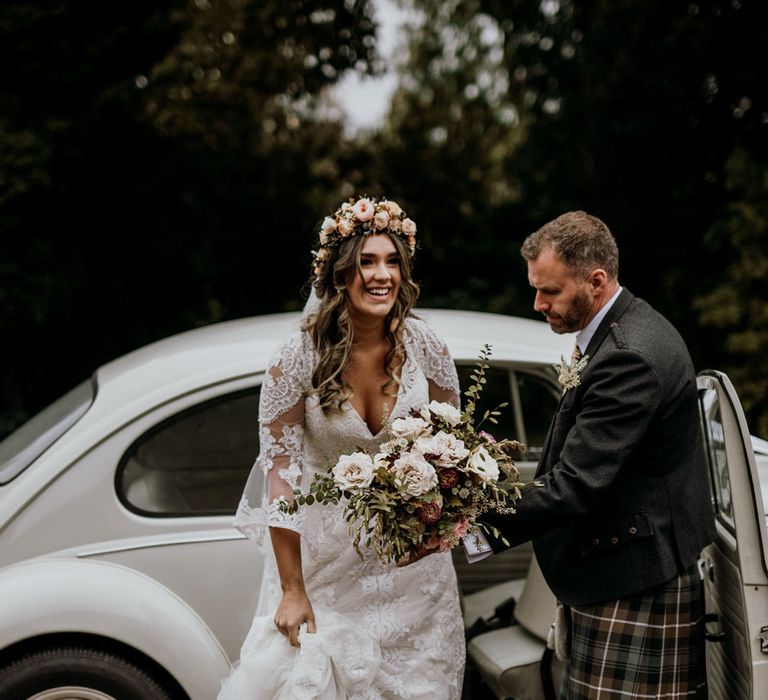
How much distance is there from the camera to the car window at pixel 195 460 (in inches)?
138

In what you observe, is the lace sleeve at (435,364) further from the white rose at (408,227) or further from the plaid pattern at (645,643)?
the plaid pattern at (645,643)

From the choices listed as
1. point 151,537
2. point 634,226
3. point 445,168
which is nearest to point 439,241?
point 445,168

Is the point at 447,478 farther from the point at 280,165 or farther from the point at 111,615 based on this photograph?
the point at 280,165

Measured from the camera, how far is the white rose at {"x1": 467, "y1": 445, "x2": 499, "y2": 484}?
2551 mm

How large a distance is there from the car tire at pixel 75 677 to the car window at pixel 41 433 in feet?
2.20

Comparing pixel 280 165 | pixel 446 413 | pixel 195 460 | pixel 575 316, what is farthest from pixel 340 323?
pixel 280 165

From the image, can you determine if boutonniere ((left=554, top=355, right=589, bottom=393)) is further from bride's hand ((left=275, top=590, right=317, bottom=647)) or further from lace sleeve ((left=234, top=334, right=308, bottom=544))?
bride's hand ((left=275, top=590, right=317, bottom=647))

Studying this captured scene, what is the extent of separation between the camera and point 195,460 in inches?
141

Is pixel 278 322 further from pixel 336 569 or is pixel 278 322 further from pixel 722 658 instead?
pixel 722 658

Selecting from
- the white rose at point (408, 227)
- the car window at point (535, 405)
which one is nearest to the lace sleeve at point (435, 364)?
the white rose at point (408, 227)

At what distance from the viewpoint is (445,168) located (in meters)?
13.7

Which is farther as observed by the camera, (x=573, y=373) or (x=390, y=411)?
(x=390, y=411)

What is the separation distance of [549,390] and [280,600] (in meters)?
1.51

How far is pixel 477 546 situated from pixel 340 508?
0.50 meters
